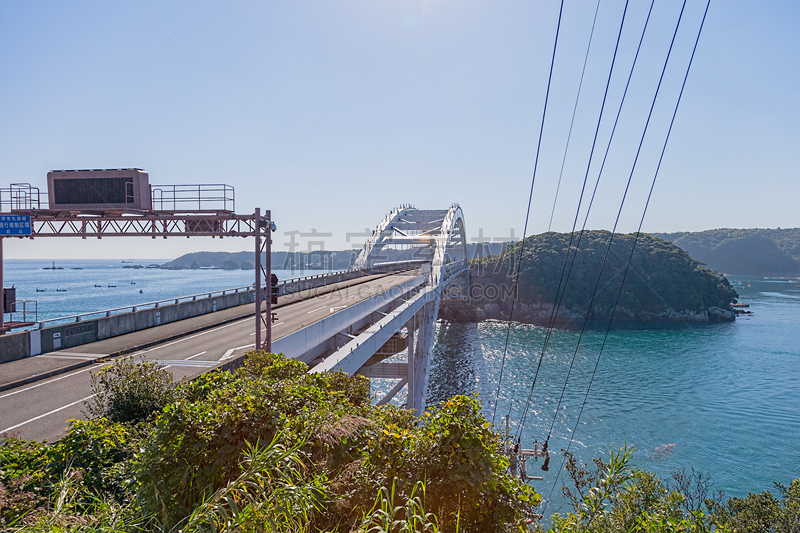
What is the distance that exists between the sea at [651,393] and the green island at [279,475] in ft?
37.7

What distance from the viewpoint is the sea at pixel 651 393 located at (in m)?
28.2

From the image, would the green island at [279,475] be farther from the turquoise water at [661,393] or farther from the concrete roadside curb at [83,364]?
the turquoise water at [661,393]

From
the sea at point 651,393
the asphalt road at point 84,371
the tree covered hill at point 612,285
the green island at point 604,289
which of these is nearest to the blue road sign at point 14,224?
the asphalt road at point 84,371

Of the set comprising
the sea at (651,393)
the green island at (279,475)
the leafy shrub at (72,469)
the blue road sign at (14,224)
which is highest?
the blue road sign at (14,224)

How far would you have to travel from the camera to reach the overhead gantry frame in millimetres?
17156

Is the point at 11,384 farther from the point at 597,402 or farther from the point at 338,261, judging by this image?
the point at 338,261

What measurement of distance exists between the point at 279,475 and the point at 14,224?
49.8 ft

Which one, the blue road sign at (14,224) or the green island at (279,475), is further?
the blue road sign at (14,224)

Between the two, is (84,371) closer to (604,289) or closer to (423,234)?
(423,234)

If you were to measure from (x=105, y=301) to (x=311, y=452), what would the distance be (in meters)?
125

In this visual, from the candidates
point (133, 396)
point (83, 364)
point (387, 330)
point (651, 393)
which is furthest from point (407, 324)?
point (133, 396)

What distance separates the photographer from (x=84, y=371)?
14.0 m

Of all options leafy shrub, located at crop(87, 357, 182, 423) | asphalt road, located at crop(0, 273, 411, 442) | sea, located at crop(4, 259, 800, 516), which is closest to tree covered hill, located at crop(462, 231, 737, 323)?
sea, located at crop(4, 259, 800, 516)

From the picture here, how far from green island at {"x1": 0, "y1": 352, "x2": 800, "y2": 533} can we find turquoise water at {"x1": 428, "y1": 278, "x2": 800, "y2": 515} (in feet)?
65.7
